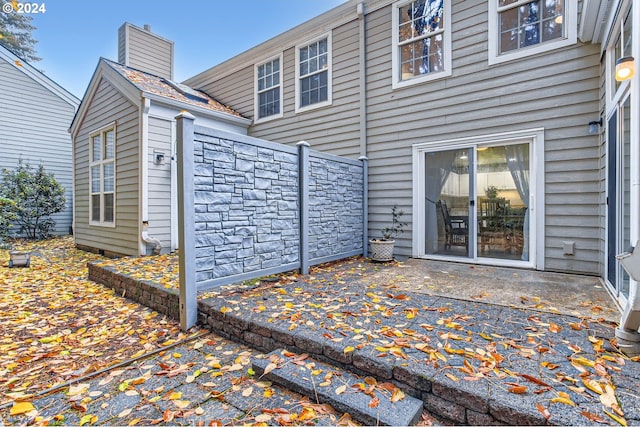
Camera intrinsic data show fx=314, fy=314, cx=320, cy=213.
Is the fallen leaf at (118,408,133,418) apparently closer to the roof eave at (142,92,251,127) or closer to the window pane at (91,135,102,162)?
the roof eave at (142,92,251,127)

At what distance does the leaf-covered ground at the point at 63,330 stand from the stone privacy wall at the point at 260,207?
797mm

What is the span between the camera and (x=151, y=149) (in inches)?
238

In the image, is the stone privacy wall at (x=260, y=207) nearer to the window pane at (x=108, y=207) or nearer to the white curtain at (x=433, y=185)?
the white curtain at (x=433, y=185)

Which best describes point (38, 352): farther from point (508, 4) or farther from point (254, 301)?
point (508, 4)

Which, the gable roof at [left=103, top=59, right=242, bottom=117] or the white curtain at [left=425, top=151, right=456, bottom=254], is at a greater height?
the gable roof at [left=103, top=59, right=242, bottom=117]

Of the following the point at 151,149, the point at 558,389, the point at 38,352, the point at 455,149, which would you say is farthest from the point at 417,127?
the point at 38,352

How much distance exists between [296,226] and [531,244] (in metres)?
3.31

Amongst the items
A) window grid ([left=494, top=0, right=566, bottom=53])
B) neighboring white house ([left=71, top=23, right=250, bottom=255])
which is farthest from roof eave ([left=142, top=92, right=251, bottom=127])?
window grid ([left=494, top=0, right=566, bottom=53])

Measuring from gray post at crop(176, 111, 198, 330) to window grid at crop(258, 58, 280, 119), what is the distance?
188 inches

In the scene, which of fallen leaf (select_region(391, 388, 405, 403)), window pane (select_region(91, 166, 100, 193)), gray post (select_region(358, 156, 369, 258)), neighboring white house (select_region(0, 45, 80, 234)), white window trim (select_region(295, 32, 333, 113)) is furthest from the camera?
neighboring white house (select_region(0, 45, 80, 234))

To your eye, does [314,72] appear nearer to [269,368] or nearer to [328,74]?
[328,74]

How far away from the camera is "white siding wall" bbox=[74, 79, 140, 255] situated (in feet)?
20.1

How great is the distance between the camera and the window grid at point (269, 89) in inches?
291

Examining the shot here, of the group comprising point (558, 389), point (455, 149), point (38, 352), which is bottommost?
point (38, 352)
